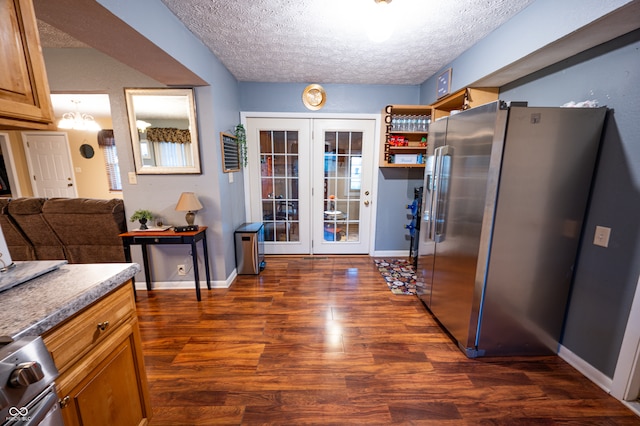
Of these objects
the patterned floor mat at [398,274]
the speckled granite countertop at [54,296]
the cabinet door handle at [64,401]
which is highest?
the speckled granite countertop at [54,296]

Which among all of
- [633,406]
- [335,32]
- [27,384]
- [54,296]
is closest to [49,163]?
[54,296]

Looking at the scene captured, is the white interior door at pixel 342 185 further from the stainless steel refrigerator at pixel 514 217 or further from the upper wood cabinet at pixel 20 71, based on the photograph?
the upper wood cabinet at pixel 20 71

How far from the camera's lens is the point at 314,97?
11.1 ft

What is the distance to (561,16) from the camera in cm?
146

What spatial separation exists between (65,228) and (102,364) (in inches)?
98.1

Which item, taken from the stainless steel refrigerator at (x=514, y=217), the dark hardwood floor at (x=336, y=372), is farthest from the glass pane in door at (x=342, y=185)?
the stainless steel refrigerator at (x=514, y=217)

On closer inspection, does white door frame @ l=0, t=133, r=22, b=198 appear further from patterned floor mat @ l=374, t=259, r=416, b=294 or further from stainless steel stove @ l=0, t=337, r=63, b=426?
patterned floor mat @ l=374, t=259, r=416, b=294

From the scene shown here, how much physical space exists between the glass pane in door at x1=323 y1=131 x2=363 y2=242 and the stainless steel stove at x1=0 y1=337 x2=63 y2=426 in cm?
325

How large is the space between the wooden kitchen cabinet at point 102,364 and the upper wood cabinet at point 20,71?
2.52 ft

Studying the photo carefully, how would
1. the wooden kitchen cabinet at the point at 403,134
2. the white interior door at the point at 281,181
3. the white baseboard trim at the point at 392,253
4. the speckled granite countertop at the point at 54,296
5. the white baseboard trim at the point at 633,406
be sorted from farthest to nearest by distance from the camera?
the white baseboard trim at the point at 392,253
the white interior door at the point at 281,181
the wooden kitchen cabinet at the point at 403,134
the white baseboard trim at the point at 633,406
the speckled granite countertop at the point at 54,296

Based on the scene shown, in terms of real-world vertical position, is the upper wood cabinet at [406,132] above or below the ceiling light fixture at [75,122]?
below

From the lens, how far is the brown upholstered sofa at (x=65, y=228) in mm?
2529

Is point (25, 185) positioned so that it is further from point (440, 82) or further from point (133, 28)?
point (440, 82)

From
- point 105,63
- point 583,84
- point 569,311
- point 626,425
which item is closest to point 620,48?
point 583,84
